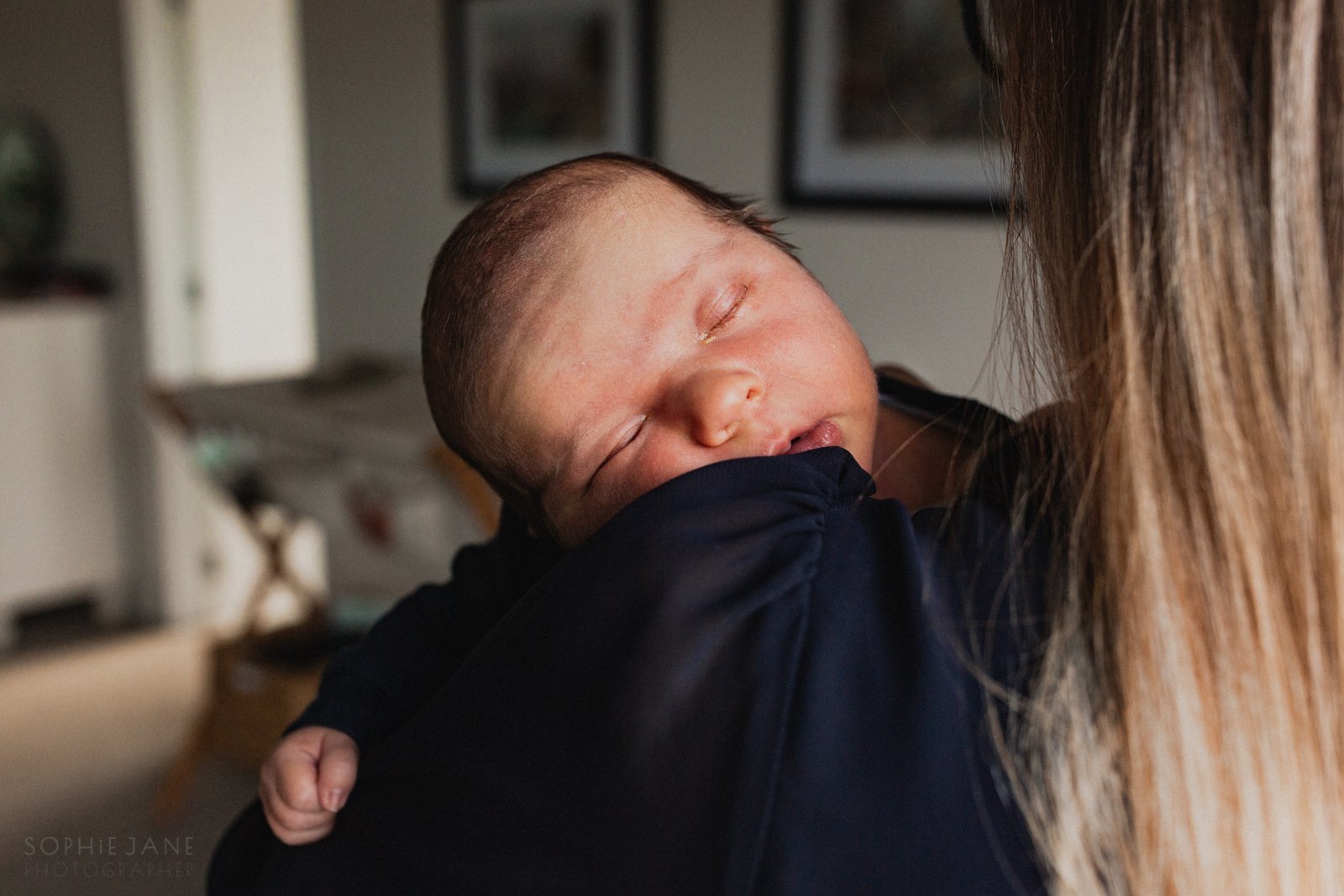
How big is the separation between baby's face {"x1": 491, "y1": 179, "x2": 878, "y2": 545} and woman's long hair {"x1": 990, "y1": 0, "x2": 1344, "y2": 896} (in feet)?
0.84

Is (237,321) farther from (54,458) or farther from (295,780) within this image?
(295,780)

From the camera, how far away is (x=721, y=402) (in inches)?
25.6

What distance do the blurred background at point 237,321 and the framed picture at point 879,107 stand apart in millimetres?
14

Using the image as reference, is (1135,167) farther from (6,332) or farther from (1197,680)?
(6,332)

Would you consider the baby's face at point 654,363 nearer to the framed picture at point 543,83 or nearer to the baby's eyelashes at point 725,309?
the baby's eyelashes at point 725,309

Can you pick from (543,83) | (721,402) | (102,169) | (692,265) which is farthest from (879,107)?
(102,169)

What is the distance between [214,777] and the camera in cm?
303

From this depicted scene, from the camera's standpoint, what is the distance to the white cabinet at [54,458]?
3736 millimetres

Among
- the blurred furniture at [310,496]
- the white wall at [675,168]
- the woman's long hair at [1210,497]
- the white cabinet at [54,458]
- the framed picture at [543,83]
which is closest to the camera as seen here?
the woman's long hair at [1210,497]

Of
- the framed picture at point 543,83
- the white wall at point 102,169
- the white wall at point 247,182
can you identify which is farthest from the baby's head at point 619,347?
the white wall at point 102,169

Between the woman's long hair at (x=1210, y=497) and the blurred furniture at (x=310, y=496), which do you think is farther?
the blurred furniture at (x=310, y=496)

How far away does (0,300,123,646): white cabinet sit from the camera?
3.74 m

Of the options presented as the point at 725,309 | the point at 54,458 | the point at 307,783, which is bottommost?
the point at 54,458

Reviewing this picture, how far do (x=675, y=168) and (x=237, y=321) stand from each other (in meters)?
2.15
